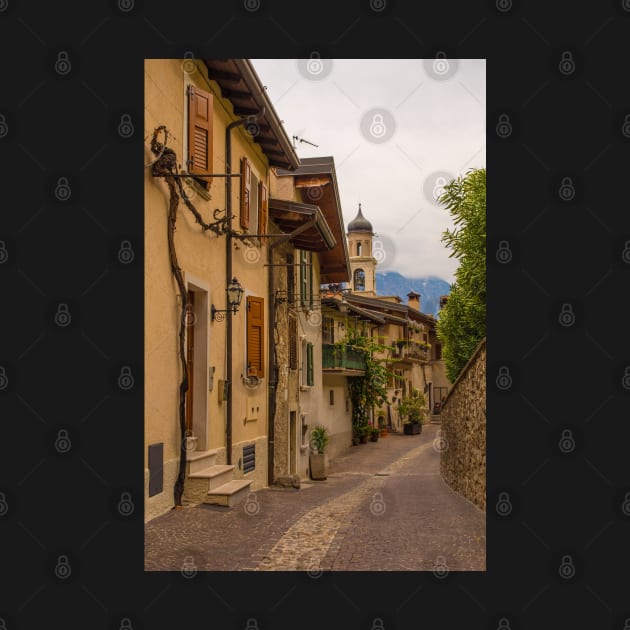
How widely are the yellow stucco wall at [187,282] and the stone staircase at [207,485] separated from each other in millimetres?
387

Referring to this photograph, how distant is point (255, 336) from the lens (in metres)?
11.7

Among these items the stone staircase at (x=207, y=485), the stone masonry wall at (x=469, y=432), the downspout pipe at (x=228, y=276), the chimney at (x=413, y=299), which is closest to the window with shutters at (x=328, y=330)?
the stone masonry wall at (x=469, y=432)

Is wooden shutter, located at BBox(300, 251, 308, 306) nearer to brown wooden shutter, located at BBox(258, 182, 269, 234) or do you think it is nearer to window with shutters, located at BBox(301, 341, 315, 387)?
window with shutters, located at BBox(301, 341, 315, 387)

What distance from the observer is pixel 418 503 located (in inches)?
392

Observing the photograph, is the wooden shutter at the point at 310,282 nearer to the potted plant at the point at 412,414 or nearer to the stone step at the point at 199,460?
the stone step at the point at 199,460

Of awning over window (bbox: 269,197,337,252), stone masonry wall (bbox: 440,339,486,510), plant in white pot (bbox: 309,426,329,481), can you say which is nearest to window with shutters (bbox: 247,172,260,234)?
awning over window (bbox: 269,197,337,252)

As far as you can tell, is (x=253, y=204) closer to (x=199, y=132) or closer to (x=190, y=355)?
(x=199, y=132)

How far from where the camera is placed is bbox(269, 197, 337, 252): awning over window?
1357 cm

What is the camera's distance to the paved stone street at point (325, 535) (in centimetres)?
595
